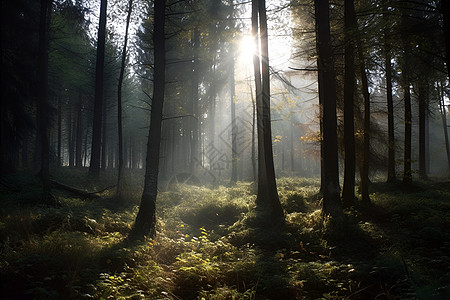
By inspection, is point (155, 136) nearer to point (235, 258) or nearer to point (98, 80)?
point (235, 258)

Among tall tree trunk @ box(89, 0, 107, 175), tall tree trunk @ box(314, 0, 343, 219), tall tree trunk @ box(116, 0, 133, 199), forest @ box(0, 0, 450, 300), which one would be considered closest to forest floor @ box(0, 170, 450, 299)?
forest @ box(0, 0, 450, 300)

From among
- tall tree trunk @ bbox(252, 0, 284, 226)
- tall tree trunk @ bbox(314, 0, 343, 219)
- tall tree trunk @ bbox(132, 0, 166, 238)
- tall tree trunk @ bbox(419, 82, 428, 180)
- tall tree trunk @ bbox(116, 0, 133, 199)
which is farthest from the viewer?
tall tree trunk @ bbox(419, 82, 428, 180)

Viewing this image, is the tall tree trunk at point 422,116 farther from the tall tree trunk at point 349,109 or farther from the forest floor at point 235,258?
the forest floor at point 235,258

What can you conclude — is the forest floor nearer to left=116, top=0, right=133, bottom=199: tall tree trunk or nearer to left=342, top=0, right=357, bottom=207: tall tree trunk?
left=342, top=0, right=357, bottom=207: tall tree trunk

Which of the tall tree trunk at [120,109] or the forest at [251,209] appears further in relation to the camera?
the tall tree trunk at [120,109]

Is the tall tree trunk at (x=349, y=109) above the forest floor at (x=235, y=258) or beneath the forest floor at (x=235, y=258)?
above

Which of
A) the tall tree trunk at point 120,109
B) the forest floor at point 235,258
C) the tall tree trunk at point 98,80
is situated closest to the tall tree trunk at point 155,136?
the forest floor at point 235,258

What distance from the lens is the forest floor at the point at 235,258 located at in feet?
13.3

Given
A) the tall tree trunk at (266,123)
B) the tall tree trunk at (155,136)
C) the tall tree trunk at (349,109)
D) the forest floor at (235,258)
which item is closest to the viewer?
the forest floor at (235,258)

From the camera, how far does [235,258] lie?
241 inches

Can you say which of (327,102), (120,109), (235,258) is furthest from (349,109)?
(120,109)

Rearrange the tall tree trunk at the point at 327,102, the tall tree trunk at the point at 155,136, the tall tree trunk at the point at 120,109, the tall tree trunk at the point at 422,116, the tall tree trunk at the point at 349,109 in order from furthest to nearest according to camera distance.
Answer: the tall tree trunk at the point at 422,116 < the tall tree trunk at the point at 120,109 < the tall tree trunk at the point at 349,109 < the tall tree trunk at the point at 327,102 < the tall tree trunk at the point at 155,136

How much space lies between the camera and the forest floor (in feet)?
13.3

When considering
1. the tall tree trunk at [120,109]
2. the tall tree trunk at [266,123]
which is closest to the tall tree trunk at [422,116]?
the tall tree trunk at [266,123]
